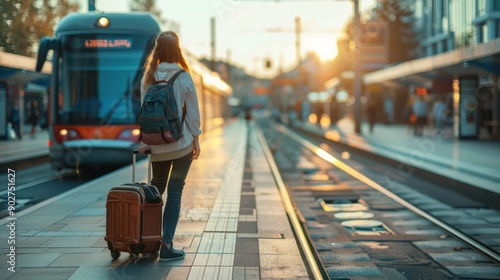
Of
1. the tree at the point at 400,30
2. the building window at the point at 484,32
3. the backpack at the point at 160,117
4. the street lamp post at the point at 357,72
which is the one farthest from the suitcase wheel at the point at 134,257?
the tree at the point at 400,30

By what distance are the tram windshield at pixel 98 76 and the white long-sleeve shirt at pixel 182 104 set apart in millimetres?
7265

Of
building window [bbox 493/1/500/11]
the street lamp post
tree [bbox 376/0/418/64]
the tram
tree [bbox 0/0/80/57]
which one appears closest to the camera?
tree [bbox 0/0/80/57]

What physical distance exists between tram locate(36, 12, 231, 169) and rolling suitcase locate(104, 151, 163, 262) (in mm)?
7410

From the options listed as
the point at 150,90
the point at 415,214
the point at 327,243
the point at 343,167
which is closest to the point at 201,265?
the point at 150,90

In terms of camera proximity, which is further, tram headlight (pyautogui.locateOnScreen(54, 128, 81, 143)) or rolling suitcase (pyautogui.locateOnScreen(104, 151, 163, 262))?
tram headlight (pyautogui.locateOnScreen(54, 128, 81, 143))

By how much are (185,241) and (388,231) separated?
2816 mm

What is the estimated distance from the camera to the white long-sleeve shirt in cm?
540

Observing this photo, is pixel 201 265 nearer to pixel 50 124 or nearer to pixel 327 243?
pixel 327 243

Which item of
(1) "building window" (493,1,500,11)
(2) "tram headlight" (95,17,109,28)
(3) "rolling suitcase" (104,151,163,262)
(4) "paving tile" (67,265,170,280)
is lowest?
(4) "paving tile" (67,265,170,280)

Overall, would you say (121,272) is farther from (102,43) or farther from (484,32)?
(484,32)

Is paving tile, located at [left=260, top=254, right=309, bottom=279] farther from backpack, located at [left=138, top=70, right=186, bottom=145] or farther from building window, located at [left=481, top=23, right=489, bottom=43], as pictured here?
building window, located at [left=481, top=23, right=489, bottom=43]

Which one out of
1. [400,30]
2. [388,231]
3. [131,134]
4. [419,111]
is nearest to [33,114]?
[419,111]

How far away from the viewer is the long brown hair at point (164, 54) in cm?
548

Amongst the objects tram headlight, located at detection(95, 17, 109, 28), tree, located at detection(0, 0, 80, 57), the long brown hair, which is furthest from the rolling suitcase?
tram headlight, located at detection(95, 17, 109, 28)
